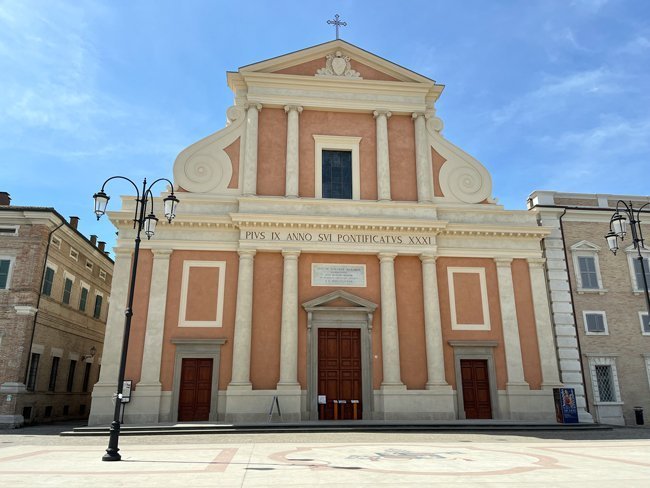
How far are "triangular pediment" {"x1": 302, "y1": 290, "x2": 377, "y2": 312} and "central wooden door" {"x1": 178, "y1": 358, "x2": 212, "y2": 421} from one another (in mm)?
5279

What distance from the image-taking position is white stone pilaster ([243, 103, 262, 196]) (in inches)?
872

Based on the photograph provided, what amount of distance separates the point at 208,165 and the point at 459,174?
1234cm

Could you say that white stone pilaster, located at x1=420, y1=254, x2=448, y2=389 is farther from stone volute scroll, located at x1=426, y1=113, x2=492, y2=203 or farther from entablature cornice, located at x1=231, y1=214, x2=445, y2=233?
stone volute scroll, located at x1=426, y1=113, x2=492, y2=203

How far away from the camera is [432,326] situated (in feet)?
68.4

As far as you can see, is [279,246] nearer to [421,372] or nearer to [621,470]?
[421,372]

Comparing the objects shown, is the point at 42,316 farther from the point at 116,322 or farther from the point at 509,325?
the point at 509,325

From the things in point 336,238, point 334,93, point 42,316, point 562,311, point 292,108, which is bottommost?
point 42,316

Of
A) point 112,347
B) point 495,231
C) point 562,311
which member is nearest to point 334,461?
point 112,347

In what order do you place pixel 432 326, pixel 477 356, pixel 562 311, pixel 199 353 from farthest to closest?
pixel 562 311
pixel 477 356
pixel 432 326
pixel 199 353

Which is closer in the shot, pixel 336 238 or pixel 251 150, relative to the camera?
pixel 336 238

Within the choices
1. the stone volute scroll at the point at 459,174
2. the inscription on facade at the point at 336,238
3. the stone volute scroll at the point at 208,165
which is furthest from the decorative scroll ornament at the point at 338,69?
the inscription on facade at the point at 336,238

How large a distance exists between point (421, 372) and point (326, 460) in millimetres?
11327

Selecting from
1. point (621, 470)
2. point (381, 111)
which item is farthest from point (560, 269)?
point (621, 470)

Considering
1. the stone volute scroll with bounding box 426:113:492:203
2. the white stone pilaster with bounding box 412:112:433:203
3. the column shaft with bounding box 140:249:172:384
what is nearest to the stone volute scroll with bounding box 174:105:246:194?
the column shaft with bounding box 140:249:172:384
